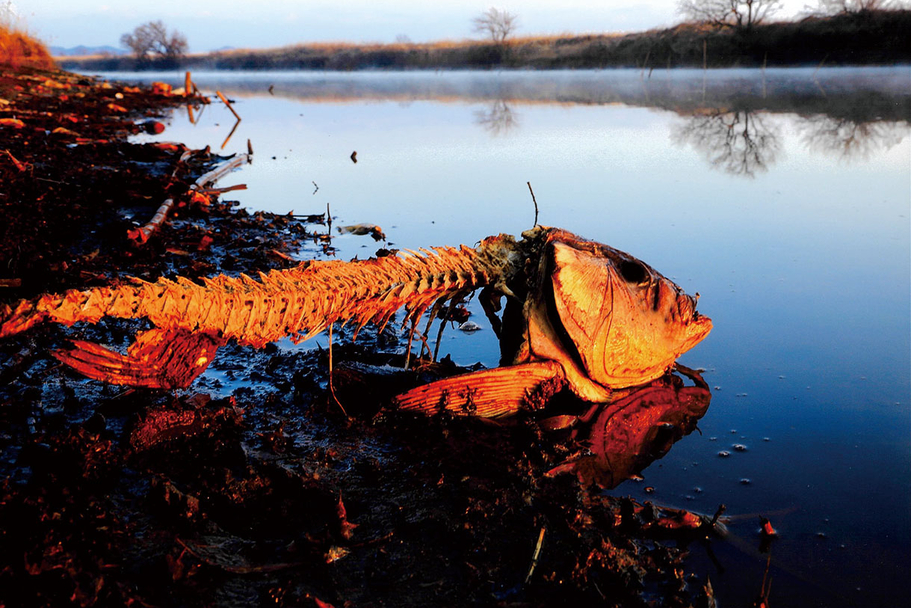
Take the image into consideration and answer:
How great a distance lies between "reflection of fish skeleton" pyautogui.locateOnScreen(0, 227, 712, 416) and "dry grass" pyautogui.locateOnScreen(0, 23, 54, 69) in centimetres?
3032

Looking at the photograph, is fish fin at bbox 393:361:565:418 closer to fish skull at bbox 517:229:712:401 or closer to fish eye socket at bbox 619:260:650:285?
fish skull at bbox 517:229:712:401

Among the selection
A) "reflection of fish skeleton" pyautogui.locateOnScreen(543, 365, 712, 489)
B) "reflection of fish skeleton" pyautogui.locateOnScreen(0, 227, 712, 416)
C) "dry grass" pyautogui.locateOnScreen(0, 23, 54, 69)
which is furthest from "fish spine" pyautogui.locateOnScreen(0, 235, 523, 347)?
"dry grass" pyautogui.locateOnScreen(0, 23, 54, 69)

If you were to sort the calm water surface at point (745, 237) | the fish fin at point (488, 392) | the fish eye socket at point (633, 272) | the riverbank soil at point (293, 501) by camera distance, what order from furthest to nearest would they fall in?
1. the fish eye socket at point (633, 272)
2. the fish fin at point (488, 392)
3. the calm water surface at point (745, 237)
4. the riverbank soil at point (293, 501)

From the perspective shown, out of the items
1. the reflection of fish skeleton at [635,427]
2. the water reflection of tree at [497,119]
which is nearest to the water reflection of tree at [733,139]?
the water reflection of tree at [497,119]

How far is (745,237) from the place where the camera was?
324 inches

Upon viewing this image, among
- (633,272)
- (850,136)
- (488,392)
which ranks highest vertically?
(850,136)

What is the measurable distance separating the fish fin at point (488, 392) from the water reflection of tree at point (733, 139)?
35.7 ft

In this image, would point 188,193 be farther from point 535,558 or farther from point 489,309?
point 535,558

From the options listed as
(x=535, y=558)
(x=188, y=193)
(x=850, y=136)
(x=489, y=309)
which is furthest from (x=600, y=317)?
(x=850, y=136)

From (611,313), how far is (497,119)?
20.1 metres

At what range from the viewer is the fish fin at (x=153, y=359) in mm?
2896

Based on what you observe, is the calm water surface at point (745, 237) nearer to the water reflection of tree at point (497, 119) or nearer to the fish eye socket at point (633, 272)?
the water reflection of tree at point (497, 119)

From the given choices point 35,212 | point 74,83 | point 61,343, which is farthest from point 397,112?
point 61,343

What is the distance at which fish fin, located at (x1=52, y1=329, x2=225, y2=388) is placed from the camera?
9.50 feet
